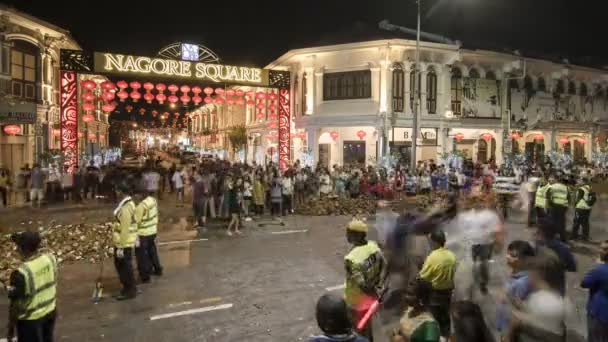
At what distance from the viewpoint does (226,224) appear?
51.2ft

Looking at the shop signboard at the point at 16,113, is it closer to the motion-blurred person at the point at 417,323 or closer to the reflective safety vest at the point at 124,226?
the reflective safety vest at the point at 124,226

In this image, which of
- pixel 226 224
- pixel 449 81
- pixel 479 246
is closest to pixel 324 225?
pixel 226 224

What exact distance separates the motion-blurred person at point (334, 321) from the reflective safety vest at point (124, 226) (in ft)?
18.8

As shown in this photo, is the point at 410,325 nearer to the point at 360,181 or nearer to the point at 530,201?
the point at 530,201

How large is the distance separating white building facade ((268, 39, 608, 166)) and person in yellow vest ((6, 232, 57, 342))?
22965mm

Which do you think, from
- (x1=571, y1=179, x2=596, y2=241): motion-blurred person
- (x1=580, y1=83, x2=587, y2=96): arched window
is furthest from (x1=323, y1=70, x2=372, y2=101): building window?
(x1=580, y1=83, x2=587, y2=96): arched window

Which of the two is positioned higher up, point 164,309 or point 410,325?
point 410,325

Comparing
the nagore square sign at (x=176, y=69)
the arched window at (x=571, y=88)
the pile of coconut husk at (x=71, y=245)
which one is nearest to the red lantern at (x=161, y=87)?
the nagore square sign at (x=176, y=69)

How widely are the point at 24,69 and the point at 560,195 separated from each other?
82.4 feet

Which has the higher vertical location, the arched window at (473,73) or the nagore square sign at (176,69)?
the arched window at (473,73)

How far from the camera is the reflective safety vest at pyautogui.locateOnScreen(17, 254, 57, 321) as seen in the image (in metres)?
4.62

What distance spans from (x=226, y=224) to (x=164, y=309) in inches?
313

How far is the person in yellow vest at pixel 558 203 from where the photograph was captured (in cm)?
1253

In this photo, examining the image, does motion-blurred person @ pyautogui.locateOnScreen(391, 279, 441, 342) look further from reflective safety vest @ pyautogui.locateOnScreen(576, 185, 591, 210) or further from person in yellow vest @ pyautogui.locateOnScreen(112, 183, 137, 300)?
reflective safety vest @ pyautogui.locateOnScreen(576, 185, 591, 210)
